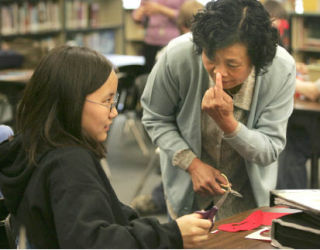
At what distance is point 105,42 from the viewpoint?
25.7 ft

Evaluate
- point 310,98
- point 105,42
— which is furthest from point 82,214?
point 105,42

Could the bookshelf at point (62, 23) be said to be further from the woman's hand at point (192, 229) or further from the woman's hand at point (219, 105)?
the woman's hand at point (192, 229)

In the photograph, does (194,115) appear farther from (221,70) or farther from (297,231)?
(297,231)

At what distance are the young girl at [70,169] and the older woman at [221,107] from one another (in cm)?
46

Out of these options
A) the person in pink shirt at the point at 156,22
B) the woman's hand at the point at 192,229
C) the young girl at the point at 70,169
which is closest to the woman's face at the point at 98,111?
the young girl at the point at 70,169

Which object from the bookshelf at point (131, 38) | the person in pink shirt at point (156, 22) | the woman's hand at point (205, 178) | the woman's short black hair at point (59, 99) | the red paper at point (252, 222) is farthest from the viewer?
the bookshelf at point (131, 38)

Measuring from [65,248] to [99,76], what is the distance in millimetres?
378

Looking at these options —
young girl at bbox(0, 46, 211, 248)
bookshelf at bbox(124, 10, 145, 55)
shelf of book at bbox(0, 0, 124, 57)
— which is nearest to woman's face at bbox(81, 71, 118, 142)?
young girl at bbox(0, 46, 211, 248)

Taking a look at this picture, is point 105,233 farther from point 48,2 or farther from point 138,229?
point 48,2

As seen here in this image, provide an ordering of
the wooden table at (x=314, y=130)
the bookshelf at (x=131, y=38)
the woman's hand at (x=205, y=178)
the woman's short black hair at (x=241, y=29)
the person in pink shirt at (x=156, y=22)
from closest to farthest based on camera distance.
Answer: the woman's short black hair at (x=241, y=29)
the woman's hand at (x=205, y=178)
the wooden table at (x=314, y=130)
the person in pink shirt at (x=156, y=22)
the bookshelf at (x=131, y=38)

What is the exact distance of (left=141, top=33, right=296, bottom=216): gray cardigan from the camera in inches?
72.2

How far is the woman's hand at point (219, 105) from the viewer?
166 centimetres

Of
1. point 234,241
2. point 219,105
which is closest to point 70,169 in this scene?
point 234,241

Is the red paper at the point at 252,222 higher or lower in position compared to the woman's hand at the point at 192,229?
lower
